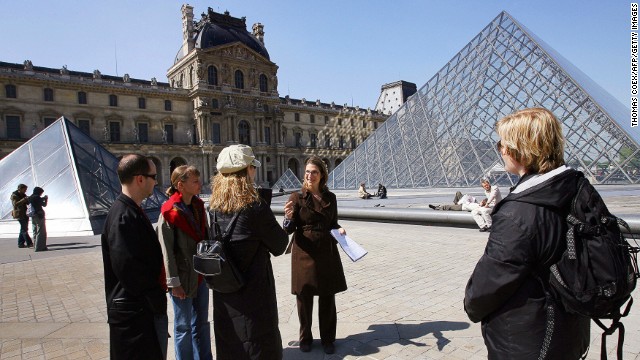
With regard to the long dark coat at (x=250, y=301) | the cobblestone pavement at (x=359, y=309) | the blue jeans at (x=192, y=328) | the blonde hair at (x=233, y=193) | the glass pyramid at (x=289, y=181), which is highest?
the glass pyramid at (x=289, y=181)

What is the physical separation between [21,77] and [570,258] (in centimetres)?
4551

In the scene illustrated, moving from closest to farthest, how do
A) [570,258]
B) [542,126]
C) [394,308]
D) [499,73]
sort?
[570,258] → [542,126] → [394,308] → [499,73]

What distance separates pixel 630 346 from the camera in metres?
2.81

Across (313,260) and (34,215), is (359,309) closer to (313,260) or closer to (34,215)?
(313,260)

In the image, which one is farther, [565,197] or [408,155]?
[408,155]

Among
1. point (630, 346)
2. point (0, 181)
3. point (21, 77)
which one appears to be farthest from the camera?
point (21, 77)

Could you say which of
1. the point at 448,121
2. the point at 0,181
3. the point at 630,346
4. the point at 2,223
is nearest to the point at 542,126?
the point at 630,346

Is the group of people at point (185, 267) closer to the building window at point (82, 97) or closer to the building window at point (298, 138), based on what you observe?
the building window at point (82, 97)

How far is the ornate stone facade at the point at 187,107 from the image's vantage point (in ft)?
121

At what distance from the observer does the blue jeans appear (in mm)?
2691

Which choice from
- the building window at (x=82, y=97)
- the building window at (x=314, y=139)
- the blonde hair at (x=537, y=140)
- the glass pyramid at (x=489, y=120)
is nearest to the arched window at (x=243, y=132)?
the building window at (x=314, y=139)

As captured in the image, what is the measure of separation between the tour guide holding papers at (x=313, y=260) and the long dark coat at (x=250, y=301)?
75 cm

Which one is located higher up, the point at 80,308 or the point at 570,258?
the point at 570,258

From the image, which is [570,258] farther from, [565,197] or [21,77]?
[21,77]
